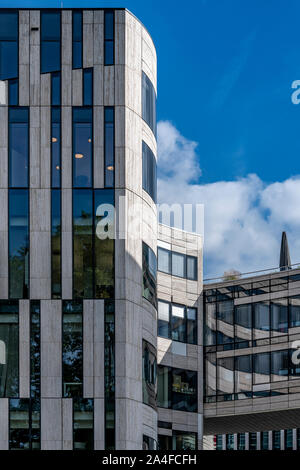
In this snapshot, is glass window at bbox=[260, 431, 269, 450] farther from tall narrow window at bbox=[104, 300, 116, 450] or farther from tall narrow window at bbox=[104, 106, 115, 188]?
tall narrow window at bbox=[104, 106, 115, 188]

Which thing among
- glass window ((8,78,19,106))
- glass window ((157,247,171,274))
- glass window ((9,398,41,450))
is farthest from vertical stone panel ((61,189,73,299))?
glass window ((157,247,171,274))

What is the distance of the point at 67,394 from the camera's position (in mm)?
40938

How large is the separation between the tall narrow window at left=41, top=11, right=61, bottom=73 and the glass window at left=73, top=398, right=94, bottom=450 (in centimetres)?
1425

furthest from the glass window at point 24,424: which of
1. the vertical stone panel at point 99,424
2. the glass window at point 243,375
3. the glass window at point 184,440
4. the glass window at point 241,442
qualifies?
the glass window at point 241,442

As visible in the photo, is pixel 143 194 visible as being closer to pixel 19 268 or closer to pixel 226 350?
pixel 19 268

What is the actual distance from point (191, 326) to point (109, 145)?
19877mm

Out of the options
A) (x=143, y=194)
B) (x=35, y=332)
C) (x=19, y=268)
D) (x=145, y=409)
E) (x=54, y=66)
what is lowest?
(x=145, y=409)

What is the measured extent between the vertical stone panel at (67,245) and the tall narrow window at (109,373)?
1732mm

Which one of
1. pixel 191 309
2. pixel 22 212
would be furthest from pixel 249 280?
pixel 22 212

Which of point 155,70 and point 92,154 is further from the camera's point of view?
point 155,70

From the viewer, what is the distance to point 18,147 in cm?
4319

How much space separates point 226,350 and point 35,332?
21093 mm

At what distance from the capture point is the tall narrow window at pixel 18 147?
42.8 m

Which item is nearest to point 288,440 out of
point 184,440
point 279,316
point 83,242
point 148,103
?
point 184,440
